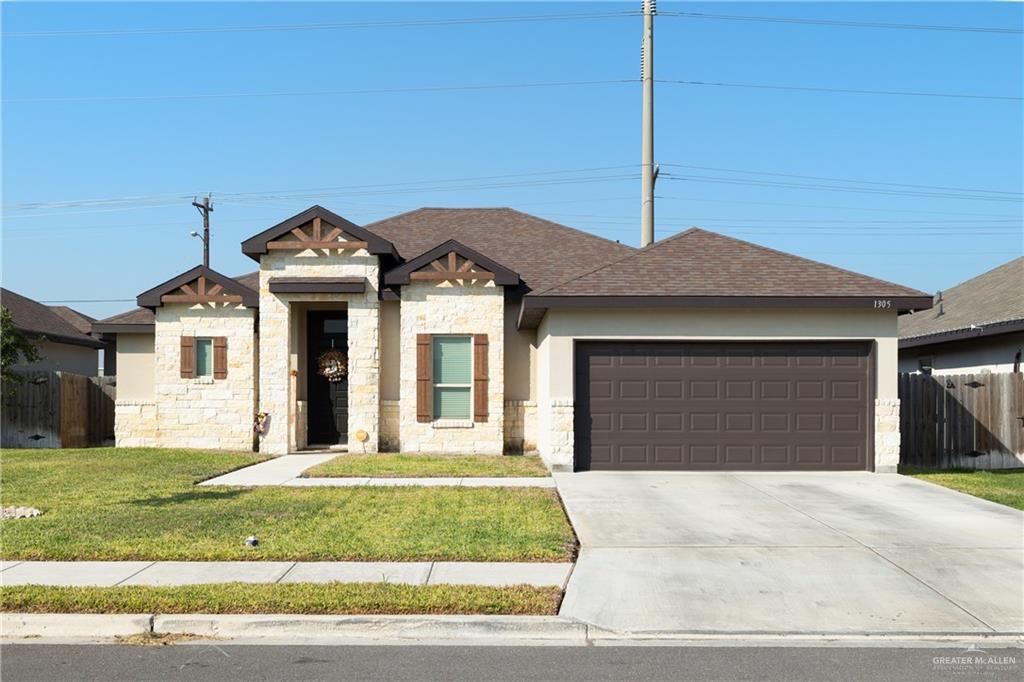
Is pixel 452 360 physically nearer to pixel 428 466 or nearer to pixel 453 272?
pixel 453 272

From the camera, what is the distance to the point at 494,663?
5.75 meters

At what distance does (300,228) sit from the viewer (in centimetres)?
1883

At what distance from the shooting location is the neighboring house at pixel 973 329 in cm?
1862

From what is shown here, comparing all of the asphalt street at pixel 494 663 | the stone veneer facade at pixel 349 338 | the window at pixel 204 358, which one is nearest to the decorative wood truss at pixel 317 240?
the stone veneer facade at pixel 349 338

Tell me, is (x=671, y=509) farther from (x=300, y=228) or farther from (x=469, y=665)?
(x=300, y=228)

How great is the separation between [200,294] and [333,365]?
348 cm

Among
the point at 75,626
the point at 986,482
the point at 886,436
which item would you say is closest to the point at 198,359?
the point at 75,626

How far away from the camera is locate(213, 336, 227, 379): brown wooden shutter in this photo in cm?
1953

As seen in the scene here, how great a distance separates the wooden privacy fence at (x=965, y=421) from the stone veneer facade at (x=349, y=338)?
37.8 feet

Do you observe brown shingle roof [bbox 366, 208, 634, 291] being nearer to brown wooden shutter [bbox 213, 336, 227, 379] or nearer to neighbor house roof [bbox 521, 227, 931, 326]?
neighbor house roof [bbox 521, 227, 931, 326]

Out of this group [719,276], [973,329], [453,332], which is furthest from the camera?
[973,329]

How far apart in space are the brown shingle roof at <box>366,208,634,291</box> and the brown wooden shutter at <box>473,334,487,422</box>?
1985 mm

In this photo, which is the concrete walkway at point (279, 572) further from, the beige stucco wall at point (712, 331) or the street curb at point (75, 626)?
the beige stucco wall at point (712, 331)

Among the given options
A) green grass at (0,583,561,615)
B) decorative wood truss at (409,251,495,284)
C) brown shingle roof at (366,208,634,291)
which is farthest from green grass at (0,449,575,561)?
brown shingle roof at (366,208,634,291)
